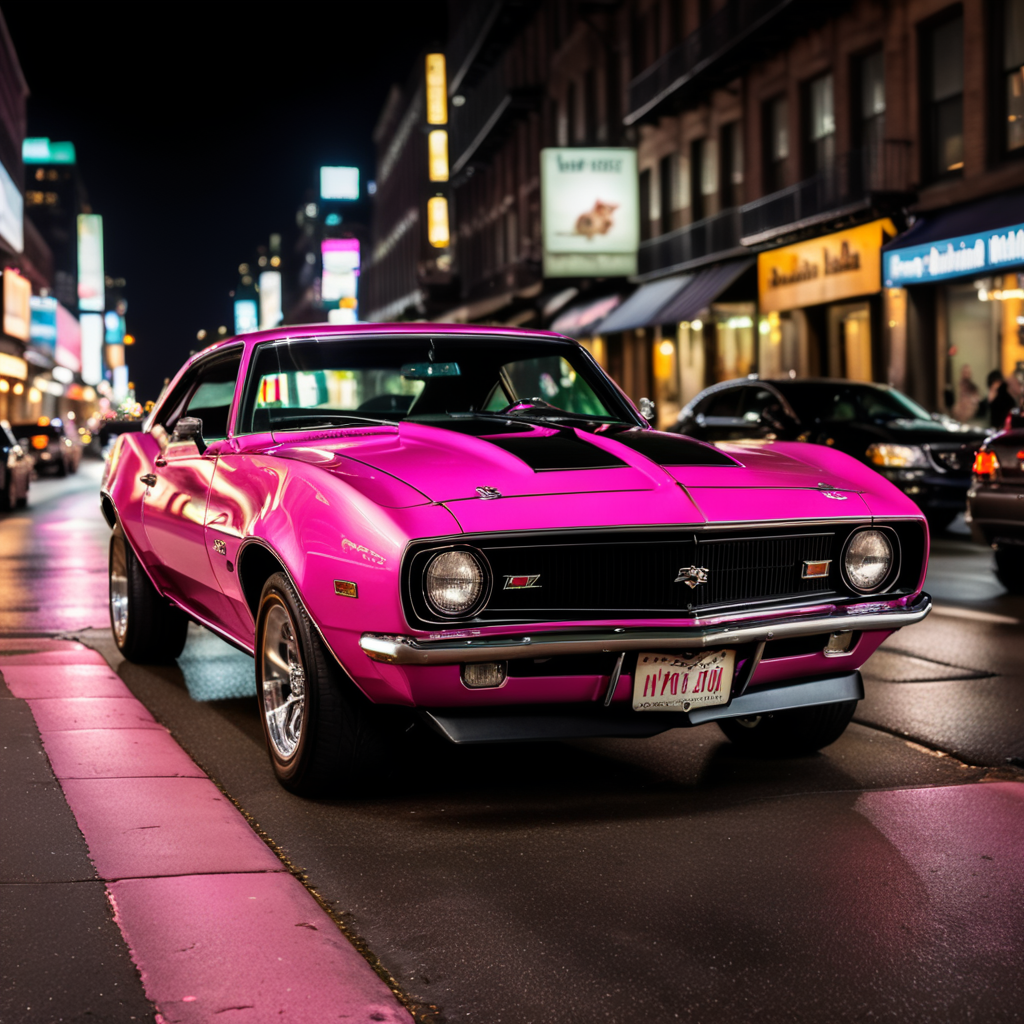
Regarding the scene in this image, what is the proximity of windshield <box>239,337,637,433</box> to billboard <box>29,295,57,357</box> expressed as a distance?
9896cm

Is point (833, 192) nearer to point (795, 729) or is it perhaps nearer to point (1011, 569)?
point (1011, 569)

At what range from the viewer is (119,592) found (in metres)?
8.27

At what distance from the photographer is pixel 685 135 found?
35.5 m

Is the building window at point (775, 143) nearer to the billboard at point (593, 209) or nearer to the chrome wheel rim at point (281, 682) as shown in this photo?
the billboard at point (593, 209)

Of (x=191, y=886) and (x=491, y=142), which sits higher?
(x=491, y=142)

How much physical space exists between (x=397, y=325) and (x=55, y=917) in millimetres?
3342

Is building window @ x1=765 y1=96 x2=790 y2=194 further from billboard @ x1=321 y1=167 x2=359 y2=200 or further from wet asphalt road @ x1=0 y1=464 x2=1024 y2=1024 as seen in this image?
billboard @ x1=321 y1=167 x2=359 y2=200

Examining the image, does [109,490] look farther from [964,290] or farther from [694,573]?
[964,290]

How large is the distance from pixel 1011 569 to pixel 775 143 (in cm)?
2134

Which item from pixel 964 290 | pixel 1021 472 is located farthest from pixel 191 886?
pixel 964 290

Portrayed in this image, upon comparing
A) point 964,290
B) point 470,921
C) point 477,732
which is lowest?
point 470,921

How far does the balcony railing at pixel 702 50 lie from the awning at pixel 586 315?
202 inches

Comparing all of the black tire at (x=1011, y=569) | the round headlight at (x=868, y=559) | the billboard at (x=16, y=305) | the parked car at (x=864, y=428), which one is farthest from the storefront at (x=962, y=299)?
the billboard at (x=16, y=305)

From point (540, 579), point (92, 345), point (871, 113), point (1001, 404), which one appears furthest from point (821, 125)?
point (92, 345)
